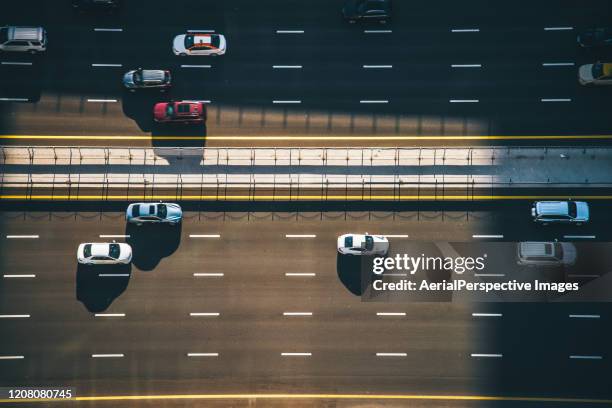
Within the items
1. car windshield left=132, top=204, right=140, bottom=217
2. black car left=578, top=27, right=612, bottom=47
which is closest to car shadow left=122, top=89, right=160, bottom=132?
car windshield left=132, top=204, right=140, bottom=217

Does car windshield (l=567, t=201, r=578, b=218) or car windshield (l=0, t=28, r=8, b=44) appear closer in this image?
car windshield (l=567, t=201, r=578, b=218)

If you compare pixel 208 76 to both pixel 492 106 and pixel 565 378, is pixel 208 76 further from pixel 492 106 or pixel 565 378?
pixel 565 378

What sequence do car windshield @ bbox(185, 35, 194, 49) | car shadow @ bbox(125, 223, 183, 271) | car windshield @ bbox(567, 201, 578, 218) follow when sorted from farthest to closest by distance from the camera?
car windshield @ bbox(185, 35, 194, 49) < car shadow @ bbox(125, 223, 183, 271) < car windshield @ bbox(567, 201, 578, 218)

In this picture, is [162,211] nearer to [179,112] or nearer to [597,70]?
[179,112]

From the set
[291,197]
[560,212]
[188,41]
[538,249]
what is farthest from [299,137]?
[560,212]

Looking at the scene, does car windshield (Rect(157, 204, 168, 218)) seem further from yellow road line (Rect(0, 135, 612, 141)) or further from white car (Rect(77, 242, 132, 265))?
yellow road line (Rect(0, 135, 612, 141))

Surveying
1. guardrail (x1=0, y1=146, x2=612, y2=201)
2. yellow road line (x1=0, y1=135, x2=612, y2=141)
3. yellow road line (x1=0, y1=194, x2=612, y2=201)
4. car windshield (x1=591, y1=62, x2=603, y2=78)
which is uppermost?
car windshield (x1=591, y1=62, x2=603, y2=78)

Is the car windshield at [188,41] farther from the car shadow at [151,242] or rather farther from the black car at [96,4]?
the car shadow at [151,242]
